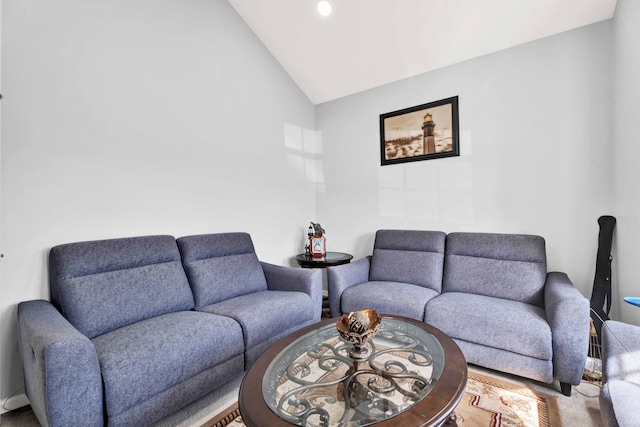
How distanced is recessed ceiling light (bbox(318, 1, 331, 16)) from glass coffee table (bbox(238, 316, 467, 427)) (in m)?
2.64

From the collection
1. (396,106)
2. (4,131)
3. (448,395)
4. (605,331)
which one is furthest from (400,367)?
(396,106)

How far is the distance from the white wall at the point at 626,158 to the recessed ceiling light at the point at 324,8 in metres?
2.00

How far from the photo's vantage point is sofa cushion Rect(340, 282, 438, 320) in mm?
2107

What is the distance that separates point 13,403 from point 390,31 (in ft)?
11.9

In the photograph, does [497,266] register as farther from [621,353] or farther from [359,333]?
[359,333]

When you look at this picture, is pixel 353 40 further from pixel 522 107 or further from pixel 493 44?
pixel 522 107

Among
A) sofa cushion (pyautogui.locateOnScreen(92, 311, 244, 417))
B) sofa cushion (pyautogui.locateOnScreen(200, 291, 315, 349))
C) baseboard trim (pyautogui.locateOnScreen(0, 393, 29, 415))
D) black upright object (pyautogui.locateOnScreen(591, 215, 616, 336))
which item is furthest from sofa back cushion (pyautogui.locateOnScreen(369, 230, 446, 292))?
baseboard trim (pyautogui.locateOnScreen(0, 393, 29, 415))

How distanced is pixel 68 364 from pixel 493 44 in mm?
3374

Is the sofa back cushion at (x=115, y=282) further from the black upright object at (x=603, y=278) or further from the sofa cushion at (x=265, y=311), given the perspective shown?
the black upright object at (x=603, y=278)

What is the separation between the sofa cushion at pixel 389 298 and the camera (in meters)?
2.11

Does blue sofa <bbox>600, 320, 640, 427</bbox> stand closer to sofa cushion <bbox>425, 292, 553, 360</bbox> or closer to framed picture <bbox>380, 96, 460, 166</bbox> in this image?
sofa cushion <bbox>425, 292, 553, 360</bbox>

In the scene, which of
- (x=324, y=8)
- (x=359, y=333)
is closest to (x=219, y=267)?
(x=359, y=333)

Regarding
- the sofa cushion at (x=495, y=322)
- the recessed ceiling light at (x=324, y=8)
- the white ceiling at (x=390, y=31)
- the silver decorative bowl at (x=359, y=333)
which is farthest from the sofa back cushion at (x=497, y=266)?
the recessed ceiling light at (x=324, y=8)

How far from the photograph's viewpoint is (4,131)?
5.18 feet
